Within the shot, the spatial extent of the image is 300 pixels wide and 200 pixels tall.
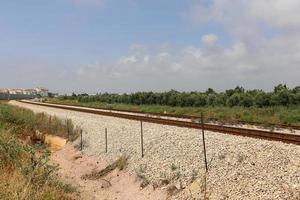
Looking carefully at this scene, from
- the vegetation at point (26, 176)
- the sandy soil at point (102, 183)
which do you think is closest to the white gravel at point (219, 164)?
the sandy soil at point (102, 183)

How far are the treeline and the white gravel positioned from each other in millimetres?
22290

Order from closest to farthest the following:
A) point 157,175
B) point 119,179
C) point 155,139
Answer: point 157,175 → point 119,179 → point 155,139

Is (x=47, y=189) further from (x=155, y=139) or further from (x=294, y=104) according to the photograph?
(x=294, y=104)

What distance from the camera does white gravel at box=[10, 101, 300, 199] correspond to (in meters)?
11.4

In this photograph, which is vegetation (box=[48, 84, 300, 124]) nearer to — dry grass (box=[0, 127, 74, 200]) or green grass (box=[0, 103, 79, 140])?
green grass (box=[0, 103, 79, 140])

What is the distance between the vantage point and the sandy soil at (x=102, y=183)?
15.0 meters

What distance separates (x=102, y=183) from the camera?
17.2m

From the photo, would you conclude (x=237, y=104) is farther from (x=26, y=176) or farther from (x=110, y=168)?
(x=26, y=176)

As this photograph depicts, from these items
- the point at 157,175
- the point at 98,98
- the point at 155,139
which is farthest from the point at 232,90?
the point at 98,98

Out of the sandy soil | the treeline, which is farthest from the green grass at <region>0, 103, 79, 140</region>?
the treeline

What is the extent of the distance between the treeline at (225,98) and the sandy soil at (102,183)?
23593 mm

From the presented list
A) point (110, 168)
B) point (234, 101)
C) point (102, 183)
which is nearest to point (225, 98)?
point (234, 101)

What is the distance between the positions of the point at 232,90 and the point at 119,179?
39.1 m

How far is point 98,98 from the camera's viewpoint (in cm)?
10431
